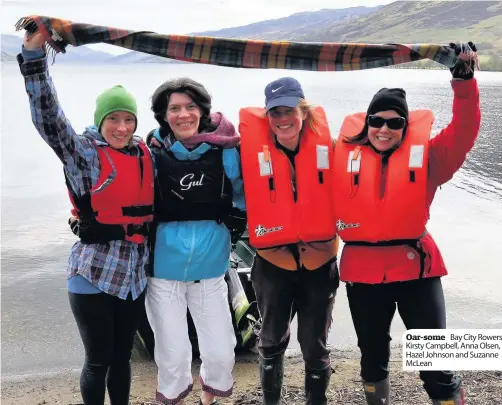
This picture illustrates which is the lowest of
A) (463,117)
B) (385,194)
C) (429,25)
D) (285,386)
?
(285,386)

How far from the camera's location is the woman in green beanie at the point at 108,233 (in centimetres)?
288

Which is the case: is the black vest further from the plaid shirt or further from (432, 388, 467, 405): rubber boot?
(432, 388, 467, 405): rubber boot

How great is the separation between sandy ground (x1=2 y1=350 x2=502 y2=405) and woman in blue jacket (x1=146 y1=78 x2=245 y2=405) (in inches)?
44.6

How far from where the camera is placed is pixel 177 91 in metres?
3.06

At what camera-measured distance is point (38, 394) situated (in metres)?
4.95

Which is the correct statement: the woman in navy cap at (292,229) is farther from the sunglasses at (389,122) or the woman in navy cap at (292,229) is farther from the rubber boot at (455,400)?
the rubber boot at (455,400)

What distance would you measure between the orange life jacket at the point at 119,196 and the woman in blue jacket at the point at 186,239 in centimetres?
11

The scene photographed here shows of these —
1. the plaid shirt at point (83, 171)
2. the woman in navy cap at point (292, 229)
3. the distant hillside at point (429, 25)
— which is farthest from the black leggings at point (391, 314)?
the distant hillside at point (429, 25)

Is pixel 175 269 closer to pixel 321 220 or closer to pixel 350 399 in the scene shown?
pixel 321 220

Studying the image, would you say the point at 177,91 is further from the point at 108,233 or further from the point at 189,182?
the point at 108,233

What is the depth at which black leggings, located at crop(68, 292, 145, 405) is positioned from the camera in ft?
9.44

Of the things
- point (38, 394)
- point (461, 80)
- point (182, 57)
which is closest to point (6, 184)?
point (38, 394)

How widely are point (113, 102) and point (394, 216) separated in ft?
5.55

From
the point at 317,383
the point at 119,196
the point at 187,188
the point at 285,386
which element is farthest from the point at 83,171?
the point at 285,386
